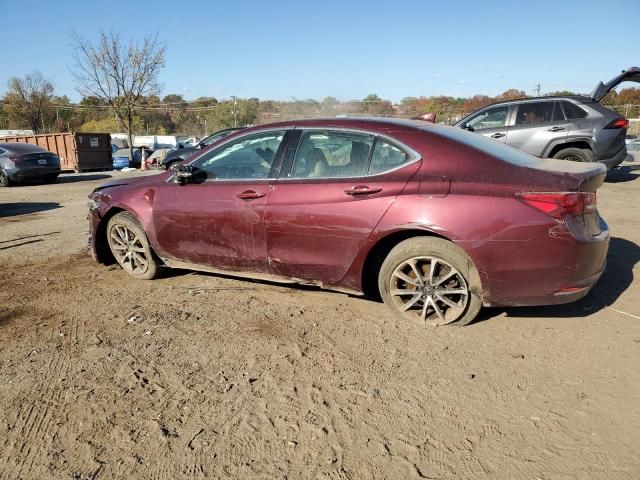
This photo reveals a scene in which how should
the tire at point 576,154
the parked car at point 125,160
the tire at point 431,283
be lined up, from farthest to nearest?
the parked car at point 125,160
the tire at point 576,154
the tire at point 431,283

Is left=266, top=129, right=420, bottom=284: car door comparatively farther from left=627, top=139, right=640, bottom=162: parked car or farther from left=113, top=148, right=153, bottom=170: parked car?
left=113, top=148, right=153, bottom=170: parked car

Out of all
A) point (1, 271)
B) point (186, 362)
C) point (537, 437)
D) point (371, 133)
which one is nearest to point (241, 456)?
point (186, 362)

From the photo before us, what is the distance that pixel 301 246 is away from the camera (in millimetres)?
3812

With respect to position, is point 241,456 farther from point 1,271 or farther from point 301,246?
point 1,271

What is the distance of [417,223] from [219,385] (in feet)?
5.62

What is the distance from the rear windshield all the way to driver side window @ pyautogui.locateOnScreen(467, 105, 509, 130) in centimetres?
664

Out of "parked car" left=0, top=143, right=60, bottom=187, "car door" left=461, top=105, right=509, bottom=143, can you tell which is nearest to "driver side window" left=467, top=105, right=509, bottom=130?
"car door" left=461, top=105, right=509, bottom=143

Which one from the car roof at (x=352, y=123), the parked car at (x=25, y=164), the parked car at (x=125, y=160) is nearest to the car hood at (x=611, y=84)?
the car roof at (x=352, y=123)

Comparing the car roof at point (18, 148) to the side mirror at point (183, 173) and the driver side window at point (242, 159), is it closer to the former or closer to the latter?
the side mirror at point (183, 173)

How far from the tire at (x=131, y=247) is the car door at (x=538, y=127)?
7.72m

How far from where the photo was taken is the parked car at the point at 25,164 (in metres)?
14.2

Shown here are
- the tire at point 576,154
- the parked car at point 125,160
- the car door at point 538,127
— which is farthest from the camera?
the parked car at point 125,160

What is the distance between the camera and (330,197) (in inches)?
144

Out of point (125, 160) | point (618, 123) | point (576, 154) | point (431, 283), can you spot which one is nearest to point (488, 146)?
point (431, 283)
